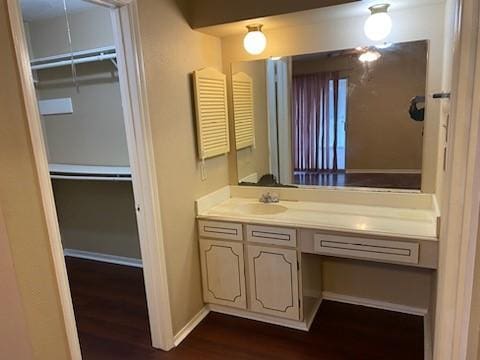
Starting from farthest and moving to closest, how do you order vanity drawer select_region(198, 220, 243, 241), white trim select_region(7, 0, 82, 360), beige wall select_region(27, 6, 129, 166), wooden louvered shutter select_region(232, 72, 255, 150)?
beige wall select_region(27, 6, 129, 166) → wooden louvered shutter select_region(232, 72, 255, 150) → vanity drawer select_region(198, 220, 243, 241) → white trim select_region(7, 0, 82, 360)

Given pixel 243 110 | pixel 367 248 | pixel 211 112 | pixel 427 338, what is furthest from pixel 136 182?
pixel 427 338

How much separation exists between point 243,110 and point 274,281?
52.2 inches

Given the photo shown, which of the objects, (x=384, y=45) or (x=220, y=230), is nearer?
(x=384, y=45)

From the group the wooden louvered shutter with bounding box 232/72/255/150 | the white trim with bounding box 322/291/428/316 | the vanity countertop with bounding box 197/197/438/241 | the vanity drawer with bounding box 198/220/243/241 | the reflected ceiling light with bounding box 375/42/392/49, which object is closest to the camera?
the vanity countertop with bounding box 197/197/438/241

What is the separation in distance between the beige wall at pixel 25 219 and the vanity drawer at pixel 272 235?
1215mm

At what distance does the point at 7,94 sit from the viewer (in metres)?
1.24

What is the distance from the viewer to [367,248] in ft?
6.61

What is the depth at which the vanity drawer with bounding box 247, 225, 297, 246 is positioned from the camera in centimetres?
221

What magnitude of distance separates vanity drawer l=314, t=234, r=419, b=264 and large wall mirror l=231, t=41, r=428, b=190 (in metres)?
0.58

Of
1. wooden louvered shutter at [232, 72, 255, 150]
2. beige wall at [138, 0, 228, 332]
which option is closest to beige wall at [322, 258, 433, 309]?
beige wall at [138, 0, 228, 332]

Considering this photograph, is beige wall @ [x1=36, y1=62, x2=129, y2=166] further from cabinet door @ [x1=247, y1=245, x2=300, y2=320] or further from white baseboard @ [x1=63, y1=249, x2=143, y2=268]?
cabinet door @ [x1=247, y1=245, x2=300, y2=320]

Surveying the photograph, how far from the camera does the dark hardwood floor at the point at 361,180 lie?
7.69 ft

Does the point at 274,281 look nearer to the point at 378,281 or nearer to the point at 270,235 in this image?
the point at 270,235

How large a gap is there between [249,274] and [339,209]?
772 mm
